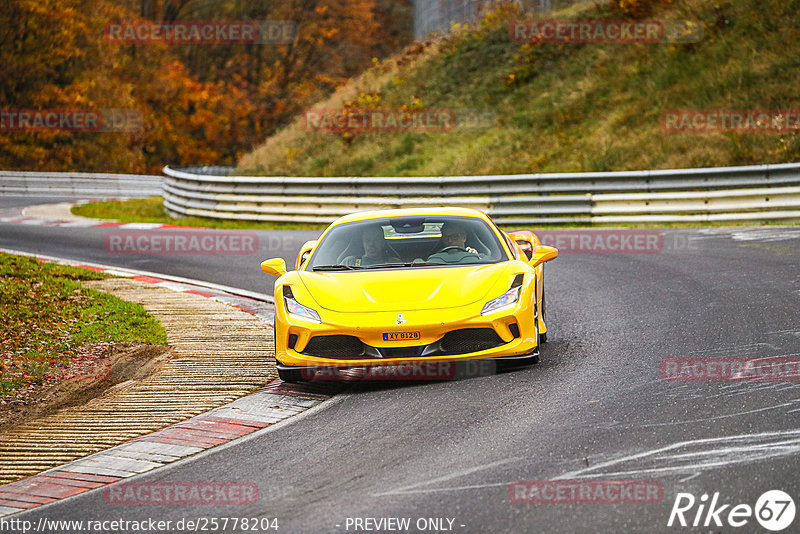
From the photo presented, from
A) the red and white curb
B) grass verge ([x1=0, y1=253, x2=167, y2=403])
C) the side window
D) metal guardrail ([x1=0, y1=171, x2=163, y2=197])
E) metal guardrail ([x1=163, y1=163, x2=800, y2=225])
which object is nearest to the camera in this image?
the red and white curb

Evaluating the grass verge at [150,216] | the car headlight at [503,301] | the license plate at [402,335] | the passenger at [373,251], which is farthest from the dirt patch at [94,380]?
the grass verge at [150,216]

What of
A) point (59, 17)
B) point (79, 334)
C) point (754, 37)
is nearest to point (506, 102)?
point (754, 37)

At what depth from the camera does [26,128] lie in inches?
1981

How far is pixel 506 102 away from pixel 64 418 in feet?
82.5

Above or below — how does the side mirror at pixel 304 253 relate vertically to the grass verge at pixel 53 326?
above

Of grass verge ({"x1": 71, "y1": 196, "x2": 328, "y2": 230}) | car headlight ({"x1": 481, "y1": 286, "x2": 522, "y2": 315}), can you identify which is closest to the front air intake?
car headlight ({"x1": 481, "y1": 286, "x2": 522, "y2": 315})

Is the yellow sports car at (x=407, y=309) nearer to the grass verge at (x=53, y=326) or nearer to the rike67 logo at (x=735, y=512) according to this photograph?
the grass verge at (x=53, y=326)

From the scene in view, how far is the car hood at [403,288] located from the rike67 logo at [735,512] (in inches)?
124

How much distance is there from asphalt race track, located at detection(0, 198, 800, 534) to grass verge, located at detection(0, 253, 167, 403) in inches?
105

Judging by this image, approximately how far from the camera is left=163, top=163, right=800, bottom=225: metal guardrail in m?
18.7

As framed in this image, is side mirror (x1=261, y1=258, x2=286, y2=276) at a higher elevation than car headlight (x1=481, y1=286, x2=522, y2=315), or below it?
higher

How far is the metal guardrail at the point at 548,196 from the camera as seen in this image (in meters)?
18.7

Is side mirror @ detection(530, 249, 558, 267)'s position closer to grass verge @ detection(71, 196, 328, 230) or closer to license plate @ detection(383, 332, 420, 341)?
license plate @ detection(383, 332, 420, 341)

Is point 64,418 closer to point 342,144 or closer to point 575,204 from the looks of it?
point 575,204
